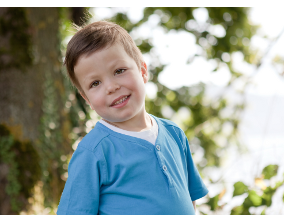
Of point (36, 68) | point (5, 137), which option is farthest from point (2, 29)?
point (5, 137)

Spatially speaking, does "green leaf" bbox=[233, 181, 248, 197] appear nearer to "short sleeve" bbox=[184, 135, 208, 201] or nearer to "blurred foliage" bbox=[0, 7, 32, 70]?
"short sleeve" bbox=[184, 135, 208, 201]

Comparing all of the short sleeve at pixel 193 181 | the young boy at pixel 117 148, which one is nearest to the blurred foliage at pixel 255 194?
the short sleeve at pixel 193 181

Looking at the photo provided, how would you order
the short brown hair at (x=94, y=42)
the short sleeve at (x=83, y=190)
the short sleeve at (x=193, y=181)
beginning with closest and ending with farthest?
the short sleeve at (x=83, y=190), the short brown hair at (x=94, y=42), the short sleeve at (x=193, y=181)

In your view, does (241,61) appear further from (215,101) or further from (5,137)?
(5,137)

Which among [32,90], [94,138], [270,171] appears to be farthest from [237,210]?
[32,90]

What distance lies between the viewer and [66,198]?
98cm

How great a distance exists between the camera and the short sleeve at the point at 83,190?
37.6 inches

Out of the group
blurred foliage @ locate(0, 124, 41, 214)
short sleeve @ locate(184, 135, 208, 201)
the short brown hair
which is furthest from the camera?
blurred foliage @ locate(0, 124, 41, 214)

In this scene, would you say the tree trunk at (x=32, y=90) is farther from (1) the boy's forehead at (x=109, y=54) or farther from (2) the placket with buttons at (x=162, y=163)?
(2) the placket with buttons at (x=162, y=163)

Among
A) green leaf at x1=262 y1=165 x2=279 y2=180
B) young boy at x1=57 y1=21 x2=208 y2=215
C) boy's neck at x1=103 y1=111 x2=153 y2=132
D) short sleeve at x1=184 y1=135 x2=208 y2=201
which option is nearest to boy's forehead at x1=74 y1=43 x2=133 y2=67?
young boy at x1=57 y1=21 x2=208 y2=215

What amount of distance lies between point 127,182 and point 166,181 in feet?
0.50

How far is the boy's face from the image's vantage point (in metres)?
1.04

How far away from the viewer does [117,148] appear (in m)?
1.04

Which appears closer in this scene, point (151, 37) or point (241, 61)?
point (241, 61)
